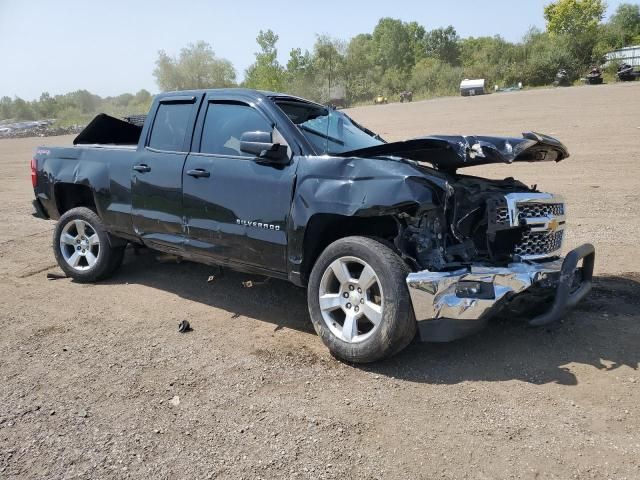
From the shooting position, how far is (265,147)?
436cm

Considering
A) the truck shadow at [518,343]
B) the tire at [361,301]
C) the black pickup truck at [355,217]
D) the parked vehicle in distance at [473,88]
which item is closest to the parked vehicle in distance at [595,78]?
the parked vehicle in distance at [473,88]

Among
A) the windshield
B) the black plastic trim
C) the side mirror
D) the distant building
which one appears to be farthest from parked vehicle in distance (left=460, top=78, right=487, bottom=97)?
the black plastic trim

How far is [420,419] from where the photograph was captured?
3330mm

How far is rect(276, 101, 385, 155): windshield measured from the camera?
15.3 ft

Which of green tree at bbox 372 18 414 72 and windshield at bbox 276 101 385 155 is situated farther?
green tree at bbox 372 18 414 72

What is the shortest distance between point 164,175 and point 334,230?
1.82m

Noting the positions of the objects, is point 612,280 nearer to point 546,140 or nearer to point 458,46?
point 546,140

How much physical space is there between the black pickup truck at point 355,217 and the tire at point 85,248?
786 millimetres

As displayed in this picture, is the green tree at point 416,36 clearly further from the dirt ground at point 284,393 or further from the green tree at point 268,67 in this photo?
the dirt ground at point 284,393

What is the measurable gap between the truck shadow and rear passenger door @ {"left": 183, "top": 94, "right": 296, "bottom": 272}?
707 millimetres

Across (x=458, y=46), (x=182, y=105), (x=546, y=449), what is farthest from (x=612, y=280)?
(x=458, y=46)

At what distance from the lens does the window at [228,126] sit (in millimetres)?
4766

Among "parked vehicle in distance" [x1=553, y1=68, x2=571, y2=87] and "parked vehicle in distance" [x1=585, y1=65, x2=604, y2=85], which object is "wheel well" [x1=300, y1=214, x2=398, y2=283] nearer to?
"parked vehicle in distance" [x1=585, y1=65, x2=604, y2=85]

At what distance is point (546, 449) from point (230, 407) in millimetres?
1840
